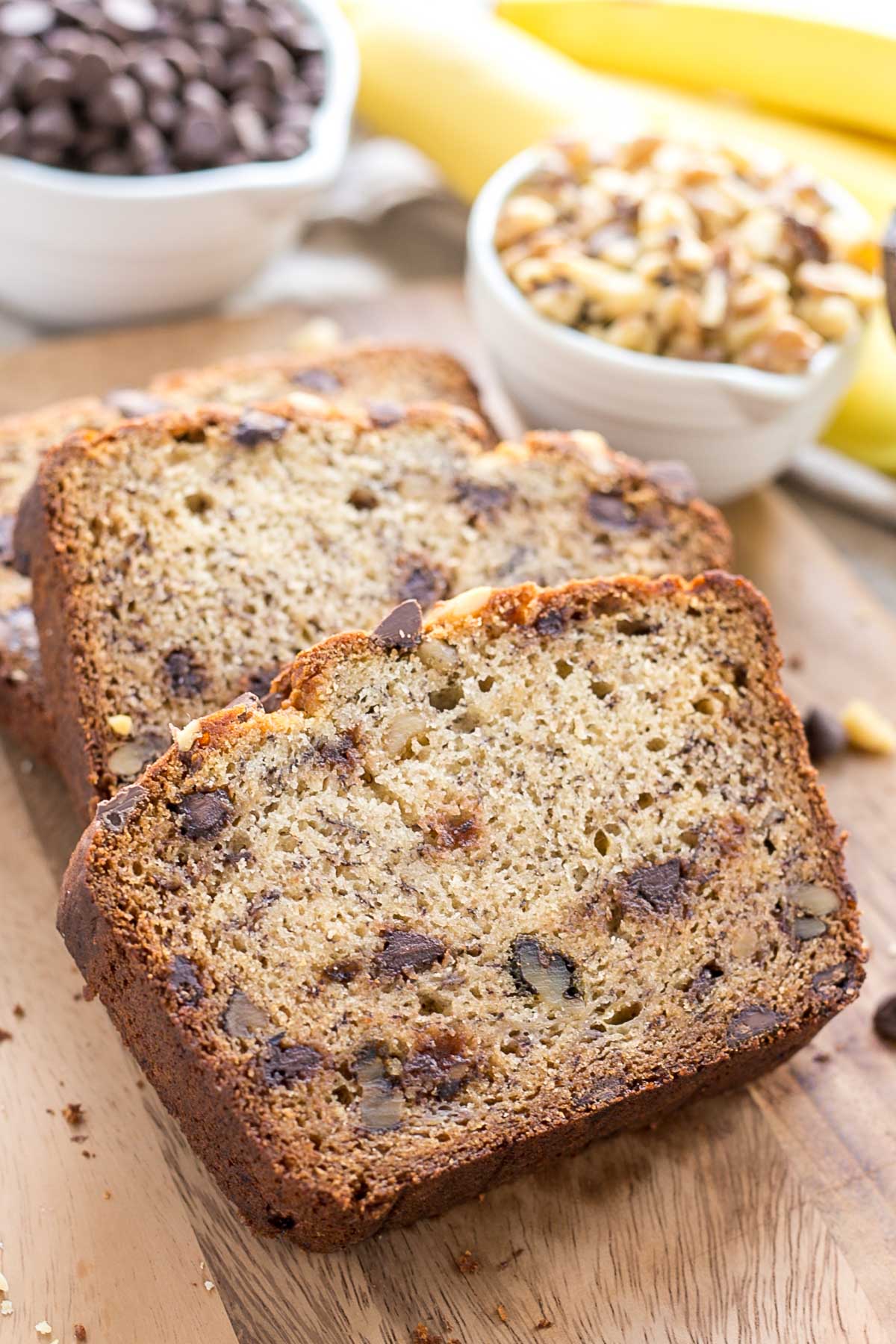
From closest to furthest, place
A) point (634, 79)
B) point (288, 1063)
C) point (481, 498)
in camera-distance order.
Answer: point (288, 1063) < point (481, 498) < point (634, 79)

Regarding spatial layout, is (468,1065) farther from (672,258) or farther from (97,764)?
(672,258)

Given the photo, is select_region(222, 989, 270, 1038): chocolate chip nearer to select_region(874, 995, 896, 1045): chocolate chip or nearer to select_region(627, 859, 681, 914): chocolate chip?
select_region(627, 859, 681, 914): chocolate chip

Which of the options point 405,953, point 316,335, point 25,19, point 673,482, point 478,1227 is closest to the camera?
point 405,953

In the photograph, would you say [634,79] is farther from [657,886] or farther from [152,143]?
[657,886]

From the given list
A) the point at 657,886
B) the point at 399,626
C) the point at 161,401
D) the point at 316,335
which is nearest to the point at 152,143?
the point at 316,335

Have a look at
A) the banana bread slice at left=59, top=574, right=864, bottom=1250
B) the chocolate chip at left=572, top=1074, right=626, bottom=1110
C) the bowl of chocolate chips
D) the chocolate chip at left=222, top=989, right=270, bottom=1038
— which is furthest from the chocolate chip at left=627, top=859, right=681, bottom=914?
the bowl of chocolate chips

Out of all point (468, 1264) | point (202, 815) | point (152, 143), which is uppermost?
point (152, 143)

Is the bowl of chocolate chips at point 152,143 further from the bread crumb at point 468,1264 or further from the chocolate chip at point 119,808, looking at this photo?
the bread crumb at point 468,1264
